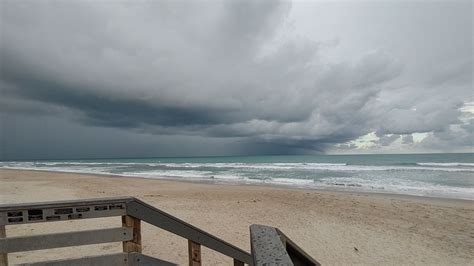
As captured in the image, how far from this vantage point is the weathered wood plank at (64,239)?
2.25 meters

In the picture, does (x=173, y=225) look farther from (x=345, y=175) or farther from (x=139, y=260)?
(x=345, y=175)

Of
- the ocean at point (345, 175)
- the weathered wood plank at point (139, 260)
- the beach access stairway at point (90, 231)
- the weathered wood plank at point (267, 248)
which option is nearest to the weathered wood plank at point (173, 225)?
the beach access stairway at point (90, 231)

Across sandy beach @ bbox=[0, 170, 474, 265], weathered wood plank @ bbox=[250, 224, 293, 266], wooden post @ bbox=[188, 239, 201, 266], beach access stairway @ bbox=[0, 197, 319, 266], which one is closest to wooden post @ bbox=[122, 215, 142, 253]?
beach access stairway @ bbox=[0, 197, 319, 266]

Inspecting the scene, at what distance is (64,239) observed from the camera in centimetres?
233

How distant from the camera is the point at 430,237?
9.24 metres

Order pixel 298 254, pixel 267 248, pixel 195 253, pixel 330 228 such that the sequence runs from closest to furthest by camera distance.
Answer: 1. pixel 267 248
2. pixel 298 254
3. pixel 195 253
4. pixel 330 228

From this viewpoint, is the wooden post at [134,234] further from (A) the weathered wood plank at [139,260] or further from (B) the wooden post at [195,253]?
(B) the wooden post at [195,253]

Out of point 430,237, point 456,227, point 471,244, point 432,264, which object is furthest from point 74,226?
point 456,227

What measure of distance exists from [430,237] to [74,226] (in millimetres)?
12199

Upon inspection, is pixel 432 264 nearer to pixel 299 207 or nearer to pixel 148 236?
pixel 299 207

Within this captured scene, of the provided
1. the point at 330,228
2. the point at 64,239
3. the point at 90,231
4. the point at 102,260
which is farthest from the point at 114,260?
the point at 330,228

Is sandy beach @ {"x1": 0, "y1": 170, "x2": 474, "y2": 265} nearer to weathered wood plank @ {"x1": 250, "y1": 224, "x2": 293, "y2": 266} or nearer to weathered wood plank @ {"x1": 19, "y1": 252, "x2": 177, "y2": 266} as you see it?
weathered wood plank @ {"x1": 19, "y1": 252, "x2": 177, "y2": 266}

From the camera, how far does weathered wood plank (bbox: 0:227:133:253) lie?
7.38 ft

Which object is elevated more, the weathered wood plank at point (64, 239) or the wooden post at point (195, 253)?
the weathered wood plank at point (64, 239)
